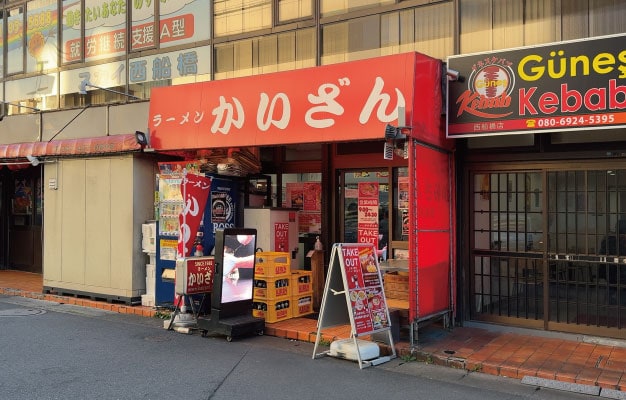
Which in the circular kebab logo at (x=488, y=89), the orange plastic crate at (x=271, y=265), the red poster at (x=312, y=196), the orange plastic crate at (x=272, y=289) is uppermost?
the circular kebab logo at (x=488, y=89)

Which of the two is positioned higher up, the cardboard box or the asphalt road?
the cardboard box

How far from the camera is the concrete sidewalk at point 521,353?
634 cm

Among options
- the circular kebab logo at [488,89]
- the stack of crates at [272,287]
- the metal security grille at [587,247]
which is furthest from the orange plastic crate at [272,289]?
the metal security grille at [587,247]

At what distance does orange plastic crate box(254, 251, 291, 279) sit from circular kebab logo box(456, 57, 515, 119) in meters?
3.59

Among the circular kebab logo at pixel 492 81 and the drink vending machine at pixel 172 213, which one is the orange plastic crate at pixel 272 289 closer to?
the drink vending machine at pixel 172 213

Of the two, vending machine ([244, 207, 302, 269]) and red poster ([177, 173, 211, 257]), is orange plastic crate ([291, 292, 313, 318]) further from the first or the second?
red poster ([177, 173, 211, 257])

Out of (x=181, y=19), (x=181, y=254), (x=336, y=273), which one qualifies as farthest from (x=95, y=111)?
(x=336, y=273)

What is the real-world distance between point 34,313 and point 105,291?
1.28m

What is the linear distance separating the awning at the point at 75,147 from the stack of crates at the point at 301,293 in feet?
12.5

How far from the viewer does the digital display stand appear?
8391mm

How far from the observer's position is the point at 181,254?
9.27 m

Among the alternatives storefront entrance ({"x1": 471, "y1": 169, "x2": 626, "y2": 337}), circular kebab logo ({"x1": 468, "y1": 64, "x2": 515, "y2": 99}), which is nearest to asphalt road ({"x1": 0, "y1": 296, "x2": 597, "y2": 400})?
storefront entrance ({"x1": 471, "y1": 169, "x2": 626, "y2": 337})

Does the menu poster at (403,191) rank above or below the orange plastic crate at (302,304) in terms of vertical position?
above

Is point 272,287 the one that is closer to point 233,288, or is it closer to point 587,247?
point 233,288
